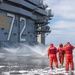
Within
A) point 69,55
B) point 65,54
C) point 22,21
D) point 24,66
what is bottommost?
point 24,66

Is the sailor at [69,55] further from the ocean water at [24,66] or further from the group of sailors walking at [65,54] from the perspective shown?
the ocean water at [24,66]

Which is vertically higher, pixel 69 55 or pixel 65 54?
→ pixel 65 54

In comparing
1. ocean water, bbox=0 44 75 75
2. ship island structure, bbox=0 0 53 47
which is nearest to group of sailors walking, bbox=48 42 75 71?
ocean water, bbox=0 44 75 75

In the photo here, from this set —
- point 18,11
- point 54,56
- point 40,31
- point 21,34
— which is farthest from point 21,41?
point 54,56

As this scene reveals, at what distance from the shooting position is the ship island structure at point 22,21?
5078 cm

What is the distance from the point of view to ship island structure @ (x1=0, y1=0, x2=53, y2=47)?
1999 inches

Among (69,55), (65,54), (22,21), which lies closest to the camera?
(69,55)

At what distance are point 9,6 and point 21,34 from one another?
7.71m

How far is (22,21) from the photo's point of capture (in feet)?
192

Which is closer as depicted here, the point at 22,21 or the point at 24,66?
the point at 24,66

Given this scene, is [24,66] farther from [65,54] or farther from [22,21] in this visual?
[22,21]

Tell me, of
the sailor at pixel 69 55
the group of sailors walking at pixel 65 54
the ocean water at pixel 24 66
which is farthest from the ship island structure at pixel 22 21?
the sailor at pixel 69 55

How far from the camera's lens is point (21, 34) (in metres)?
57.6

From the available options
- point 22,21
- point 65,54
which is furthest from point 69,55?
point 22,21
